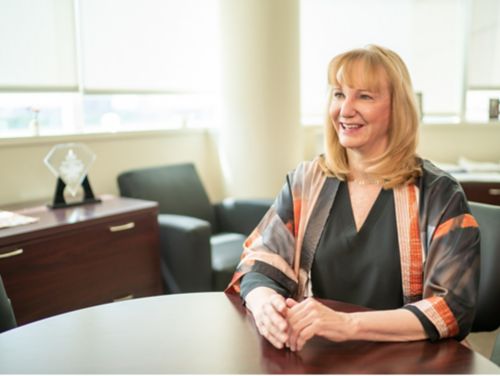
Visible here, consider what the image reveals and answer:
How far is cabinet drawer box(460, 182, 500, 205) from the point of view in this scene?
3.29m

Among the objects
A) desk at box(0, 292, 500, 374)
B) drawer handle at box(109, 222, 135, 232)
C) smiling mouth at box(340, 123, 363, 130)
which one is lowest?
drawer handle at box(109, 222, 135, 232)

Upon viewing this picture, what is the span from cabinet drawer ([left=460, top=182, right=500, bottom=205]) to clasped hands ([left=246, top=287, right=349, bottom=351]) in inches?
97.7

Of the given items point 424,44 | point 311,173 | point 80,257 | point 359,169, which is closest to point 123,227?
point 80,257

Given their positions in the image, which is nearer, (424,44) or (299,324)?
(299,324)

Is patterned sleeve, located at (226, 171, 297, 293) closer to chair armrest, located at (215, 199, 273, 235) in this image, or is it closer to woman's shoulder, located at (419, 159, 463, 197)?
woman's shoulder, located at (419, 159, 463, 197)

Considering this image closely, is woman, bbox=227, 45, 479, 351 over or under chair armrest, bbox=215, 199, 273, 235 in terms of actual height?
over

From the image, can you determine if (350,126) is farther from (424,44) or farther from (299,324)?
(424,44)

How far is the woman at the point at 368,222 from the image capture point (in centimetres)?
129

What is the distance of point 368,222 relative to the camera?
1.49 m

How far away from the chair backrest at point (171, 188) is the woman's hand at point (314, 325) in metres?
2.15

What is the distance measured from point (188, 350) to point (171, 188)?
2.32 meters

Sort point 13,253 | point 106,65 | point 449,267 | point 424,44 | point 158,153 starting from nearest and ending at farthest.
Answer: point 449,267 → point 13,253 → point 106,65 → point 158,153 → point 424,44

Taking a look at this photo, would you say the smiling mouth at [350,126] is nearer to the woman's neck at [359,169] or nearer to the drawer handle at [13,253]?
the woman's neck at [359,169]

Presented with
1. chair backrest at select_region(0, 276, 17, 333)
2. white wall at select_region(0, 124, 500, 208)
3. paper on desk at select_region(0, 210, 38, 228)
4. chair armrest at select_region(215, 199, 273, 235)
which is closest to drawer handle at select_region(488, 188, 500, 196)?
white wall at select_region(0, 124, 500, 208)
